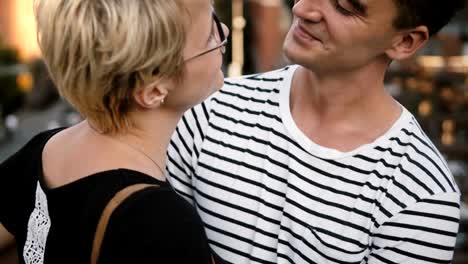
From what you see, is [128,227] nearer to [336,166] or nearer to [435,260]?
[336,166]

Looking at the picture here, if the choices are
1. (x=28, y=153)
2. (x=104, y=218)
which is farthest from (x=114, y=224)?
(x=28, y=153)

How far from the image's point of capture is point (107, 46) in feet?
3.73

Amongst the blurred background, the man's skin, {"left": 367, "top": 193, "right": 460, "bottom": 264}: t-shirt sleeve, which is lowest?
the blurred background

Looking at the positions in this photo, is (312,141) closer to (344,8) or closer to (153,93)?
(344,8)

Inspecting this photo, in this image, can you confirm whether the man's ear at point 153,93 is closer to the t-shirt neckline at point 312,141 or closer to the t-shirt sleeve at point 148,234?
the t-shirt sleeve at point 148,234

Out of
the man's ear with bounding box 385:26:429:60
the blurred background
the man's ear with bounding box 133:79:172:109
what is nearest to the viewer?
the man's ear with bounding box 133:79:172:109

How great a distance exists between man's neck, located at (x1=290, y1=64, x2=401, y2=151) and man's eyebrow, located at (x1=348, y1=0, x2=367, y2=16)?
0.19 m

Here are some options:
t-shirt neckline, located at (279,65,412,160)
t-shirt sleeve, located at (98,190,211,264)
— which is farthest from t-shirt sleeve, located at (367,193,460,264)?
t-shirt sleeve, located at (98,190,211,264)

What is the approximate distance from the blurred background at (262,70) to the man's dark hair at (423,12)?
2.31 m

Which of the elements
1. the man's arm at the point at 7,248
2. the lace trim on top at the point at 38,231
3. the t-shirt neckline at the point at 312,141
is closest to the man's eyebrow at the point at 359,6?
the t-shirt neckline at the point at 312,141

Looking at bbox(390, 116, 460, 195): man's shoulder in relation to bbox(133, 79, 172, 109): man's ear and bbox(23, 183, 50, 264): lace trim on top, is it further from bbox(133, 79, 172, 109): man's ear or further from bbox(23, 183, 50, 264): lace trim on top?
bbox(23, 183, 50, 264): lace trim on top

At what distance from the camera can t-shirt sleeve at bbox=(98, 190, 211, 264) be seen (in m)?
1.09

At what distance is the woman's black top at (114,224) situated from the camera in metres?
1.10

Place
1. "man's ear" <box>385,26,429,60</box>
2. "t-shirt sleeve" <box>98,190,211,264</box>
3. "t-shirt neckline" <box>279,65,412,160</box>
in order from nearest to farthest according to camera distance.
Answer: "t-shirt sleeve" <box>98,190,211,264</box>
"t-shirt neckline" <box>279,65,412,160</box>
"man's ear" <box>385,26,429,60</box>
